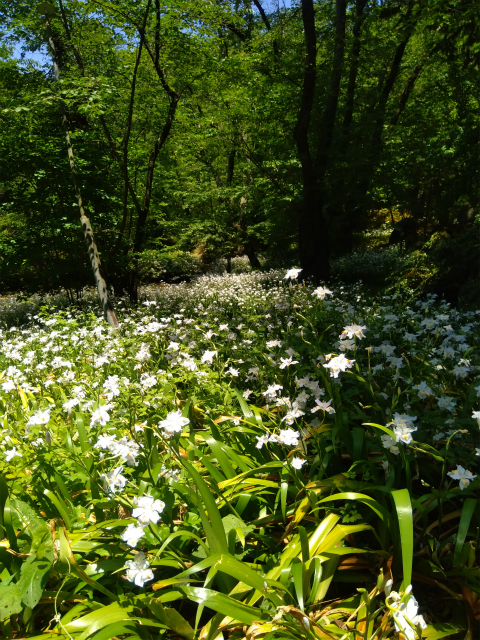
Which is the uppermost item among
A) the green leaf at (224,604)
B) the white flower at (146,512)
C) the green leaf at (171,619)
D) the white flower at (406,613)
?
the white flower at (146,512)

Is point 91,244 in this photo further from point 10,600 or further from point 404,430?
point 404,430

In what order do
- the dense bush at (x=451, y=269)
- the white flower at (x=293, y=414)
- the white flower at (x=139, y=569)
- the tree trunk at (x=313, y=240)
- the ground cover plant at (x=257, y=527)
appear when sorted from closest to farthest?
the white flower at (x=139, y=569)
the ground cover plant at (x=257, y=527)
the white flower at (x=293, y=414)
the dense bush at (x=451, y=269)
the tree trunk at (x=313, y=240)

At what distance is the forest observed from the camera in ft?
5.69

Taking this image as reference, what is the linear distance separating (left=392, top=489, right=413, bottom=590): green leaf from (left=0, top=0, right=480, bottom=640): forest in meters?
0.01

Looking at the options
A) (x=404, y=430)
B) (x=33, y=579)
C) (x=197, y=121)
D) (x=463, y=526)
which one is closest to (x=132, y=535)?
(x=33, y=579)

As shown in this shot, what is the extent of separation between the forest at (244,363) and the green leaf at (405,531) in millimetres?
13

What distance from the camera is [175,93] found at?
337 inches

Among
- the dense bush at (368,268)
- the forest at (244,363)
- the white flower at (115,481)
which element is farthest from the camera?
the dense bush at (368,268)

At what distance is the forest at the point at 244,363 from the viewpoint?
1.74m

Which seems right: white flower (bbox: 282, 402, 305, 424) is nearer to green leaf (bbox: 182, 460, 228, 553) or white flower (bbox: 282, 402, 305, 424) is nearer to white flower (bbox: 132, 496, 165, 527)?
green leaf (bbox: 182, 460, 228, 553)

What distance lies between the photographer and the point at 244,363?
363 cm

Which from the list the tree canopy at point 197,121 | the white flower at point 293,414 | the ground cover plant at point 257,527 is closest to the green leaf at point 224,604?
the ground cover plant at point 257,527

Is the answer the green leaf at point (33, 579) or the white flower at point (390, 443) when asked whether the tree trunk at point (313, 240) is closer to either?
the white flower at point (390, 443)

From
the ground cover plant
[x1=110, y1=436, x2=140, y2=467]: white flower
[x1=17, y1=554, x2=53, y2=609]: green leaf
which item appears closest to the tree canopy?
the ground cover plant
